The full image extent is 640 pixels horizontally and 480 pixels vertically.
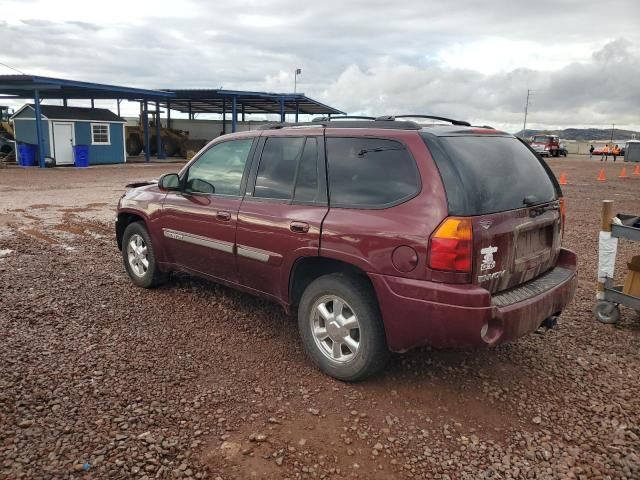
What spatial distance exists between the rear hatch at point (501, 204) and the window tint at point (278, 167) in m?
1.14

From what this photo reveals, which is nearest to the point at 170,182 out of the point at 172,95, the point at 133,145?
the point at 172,95

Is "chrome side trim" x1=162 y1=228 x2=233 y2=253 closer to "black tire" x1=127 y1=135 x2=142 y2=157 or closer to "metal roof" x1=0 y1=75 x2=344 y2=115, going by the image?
"metal roof" x1=0 y1=75 x2=344 y2=115

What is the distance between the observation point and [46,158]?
2356cm

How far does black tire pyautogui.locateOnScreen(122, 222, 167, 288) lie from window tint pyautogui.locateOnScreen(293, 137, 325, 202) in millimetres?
2151

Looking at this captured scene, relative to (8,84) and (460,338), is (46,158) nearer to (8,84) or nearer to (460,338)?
(8,84)

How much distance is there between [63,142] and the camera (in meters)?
24.6

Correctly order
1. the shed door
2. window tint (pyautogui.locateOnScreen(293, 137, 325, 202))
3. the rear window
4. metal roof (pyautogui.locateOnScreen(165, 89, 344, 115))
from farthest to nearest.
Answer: metal roof (pyautogui.locateOnScreen(165, 89, 344, 115)) < the shed door < window tint (pyautogui.locateOnScreen(293, 137, 325, 202)) < the rear window

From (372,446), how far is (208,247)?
2328 millimetres

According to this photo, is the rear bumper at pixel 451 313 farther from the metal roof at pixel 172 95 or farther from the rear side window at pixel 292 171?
the metal roof at pixel 172 95

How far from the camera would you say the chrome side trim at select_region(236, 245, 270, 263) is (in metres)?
3.96

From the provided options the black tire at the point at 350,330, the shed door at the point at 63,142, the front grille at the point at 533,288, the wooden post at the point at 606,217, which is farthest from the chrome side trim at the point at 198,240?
the shed door at the point at 63,142

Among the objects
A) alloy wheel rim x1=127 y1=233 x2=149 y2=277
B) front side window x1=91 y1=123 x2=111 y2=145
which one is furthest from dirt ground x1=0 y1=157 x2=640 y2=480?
front side window x1=91 y1=123 x2=111 y2=145

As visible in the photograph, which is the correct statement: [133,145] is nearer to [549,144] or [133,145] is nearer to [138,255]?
[138,255]

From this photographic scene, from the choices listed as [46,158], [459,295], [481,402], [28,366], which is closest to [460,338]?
[459,295]
